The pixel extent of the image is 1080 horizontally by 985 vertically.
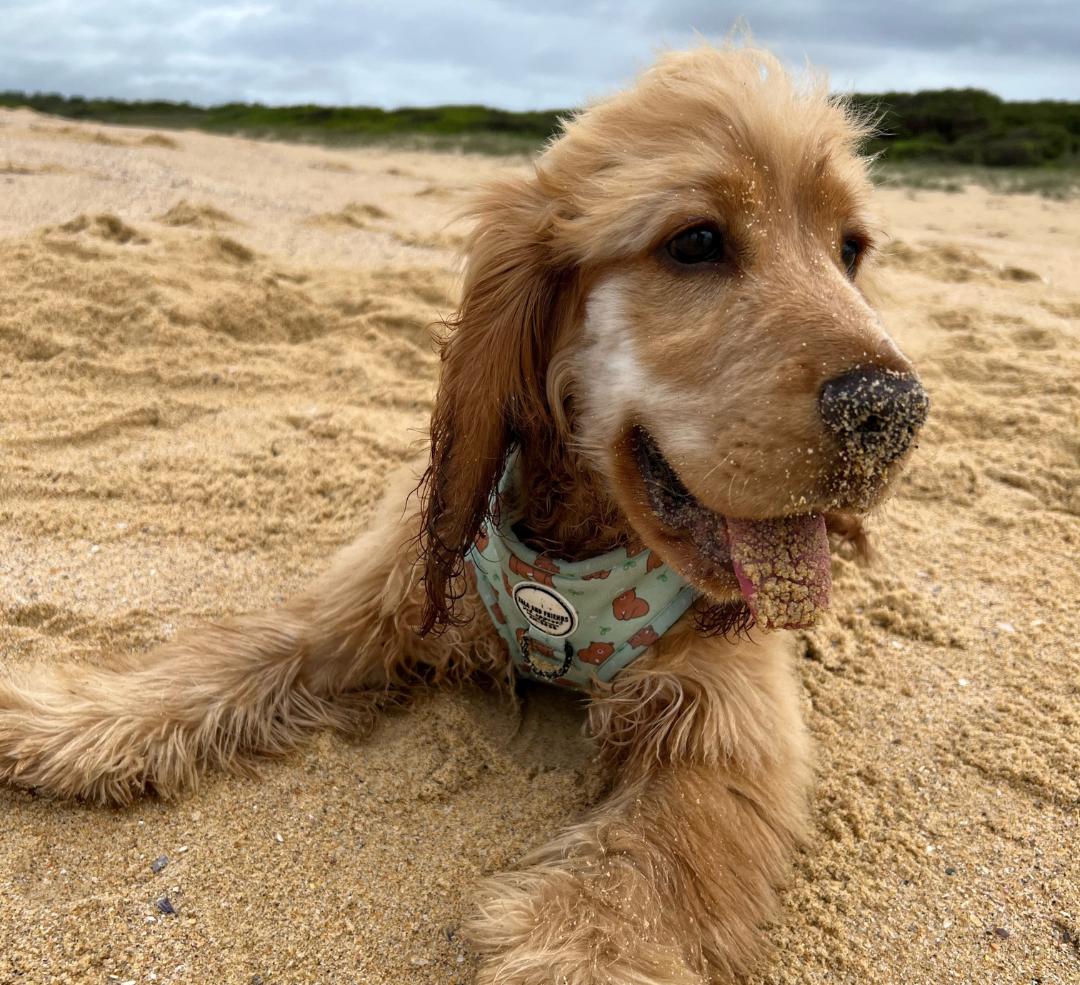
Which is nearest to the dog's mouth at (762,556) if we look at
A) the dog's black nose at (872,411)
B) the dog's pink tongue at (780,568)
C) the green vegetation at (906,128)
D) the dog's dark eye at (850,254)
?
the dog's pink tongue at (780,568)

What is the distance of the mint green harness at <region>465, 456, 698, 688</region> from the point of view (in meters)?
1.98

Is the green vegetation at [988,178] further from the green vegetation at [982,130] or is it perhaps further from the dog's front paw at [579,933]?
the dog's front paw at [579,933]

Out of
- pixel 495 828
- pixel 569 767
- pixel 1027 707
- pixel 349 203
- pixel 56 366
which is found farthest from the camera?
pixel 349 203

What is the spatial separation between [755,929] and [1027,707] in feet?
3.85

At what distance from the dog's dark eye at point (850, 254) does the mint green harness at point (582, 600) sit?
892 mm

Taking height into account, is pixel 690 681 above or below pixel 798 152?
below

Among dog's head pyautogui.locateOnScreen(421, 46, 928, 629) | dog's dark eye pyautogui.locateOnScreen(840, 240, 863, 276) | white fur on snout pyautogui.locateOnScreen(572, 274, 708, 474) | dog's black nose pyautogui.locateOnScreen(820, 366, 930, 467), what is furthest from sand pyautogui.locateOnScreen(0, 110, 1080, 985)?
dog's black nose pyautogui.locateOnScreen(820, 366, 930, 467)

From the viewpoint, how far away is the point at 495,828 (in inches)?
76.4

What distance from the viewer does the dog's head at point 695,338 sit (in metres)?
1.48

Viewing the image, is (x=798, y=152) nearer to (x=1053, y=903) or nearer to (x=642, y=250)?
(x=642, y=250)

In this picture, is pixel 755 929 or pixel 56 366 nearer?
pixel 755 929

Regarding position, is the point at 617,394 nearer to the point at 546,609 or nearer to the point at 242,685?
the point at 546,609

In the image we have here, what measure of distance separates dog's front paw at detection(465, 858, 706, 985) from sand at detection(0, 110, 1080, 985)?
12 cm

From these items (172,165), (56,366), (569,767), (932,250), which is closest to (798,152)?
(569,767)
